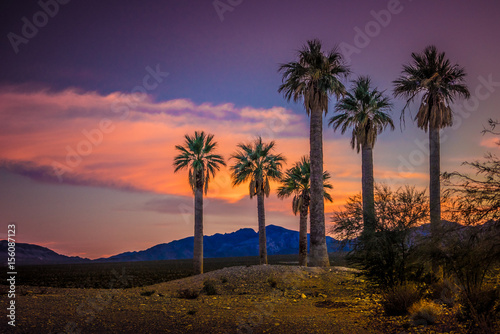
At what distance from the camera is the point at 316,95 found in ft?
111

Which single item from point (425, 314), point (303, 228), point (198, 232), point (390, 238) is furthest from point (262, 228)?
point (425, 314)

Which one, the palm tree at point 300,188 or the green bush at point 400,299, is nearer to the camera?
the green bush at point 400,299

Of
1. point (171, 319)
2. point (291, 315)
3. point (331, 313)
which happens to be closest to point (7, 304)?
point (171, 319)

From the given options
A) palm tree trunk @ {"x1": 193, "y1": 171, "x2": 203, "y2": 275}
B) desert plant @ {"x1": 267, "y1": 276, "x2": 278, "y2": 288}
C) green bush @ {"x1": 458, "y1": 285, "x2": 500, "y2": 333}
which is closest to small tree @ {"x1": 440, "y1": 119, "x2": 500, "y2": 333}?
green bush @ {"x1": 458, "y1": 285, "x2": 500, "y2": 333}

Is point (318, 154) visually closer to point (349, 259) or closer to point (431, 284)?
point (349, 259)

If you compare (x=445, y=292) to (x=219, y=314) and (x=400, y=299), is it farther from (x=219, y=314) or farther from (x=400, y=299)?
(x=219, y=314)

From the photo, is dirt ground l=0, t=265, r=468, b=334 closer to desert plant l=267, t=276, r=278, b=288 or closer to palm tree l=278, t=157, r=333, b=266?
desert plant l=267, t=276, r=278, b=288

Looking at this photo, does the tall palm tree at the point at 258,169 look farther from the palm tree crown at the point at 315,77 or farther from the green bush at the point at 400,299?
the green bush at the point at 400,299

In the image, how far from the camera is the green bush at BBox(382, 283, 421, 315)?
15820 mm

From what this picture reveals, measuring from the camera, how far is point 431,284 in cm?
1834

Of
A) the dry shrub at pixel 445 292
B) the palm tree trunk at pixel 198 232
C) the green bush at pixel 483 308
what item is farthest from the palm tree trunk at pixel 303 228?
the green bush at pixel 483 308

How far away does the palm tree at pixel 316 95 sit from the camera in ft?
106

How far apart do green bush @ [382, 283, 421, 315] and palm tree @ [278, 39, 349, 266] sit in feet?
51.4

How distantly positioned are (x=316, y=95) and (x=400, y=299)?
2108cm
